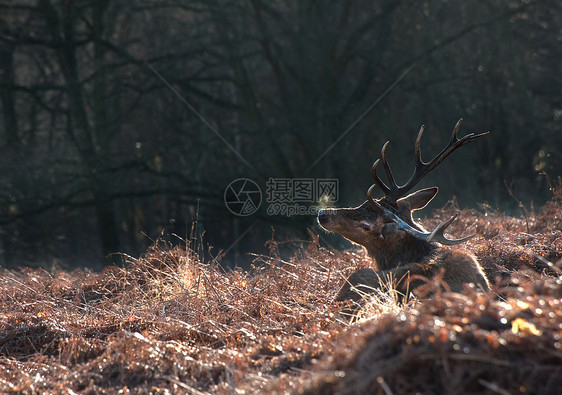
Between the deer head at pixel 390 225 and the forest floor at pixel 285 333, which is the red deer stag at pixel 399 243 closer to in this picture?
the deer head at pixel 390 225

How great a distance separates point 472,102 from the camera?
65.7 ft

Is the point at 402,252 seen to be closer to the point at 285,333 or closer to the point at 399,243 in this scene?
the point at 399,243

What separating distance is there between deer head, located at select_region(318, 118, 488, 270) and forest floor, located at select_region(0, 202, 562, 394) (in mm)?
518

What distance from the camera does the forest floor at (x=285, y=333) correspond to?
3191 millimetres

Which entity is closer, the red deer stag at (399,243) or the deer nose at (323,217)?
the red deer stag at (399,243)

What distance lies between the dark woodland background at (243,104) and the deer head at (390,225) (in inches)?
377

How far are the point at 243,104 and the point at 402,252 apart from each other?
507 inches

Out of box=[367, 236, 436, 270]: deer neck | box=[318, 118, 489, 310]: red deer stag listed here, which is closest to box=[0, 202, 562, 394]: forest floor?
box=[318, 118, 489, 310]: red deer stag

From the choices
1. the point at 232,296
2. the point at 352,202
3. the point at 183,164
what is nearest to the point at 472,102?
the point at 352,202

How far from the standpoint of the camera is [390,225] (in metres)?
6.42

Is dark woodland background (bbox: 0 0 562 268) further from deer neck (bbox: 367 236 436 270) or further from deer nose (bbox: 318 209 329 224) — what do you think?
deer neck (bbox: 367 236 436 270)

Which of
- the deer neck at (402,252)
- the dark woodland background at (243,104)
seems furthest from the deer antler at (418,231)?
the dark woodland background at (243,104)

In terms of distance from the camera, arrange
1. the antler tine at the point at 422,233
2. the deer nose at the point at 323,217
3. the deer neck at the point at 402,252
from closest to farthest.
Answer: the antler tine at the point at 422,233 → the deer neck at the point at 402,252 → the deer nose at the point at 323,217

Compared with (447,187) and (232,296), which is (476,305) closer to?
(232,296)
